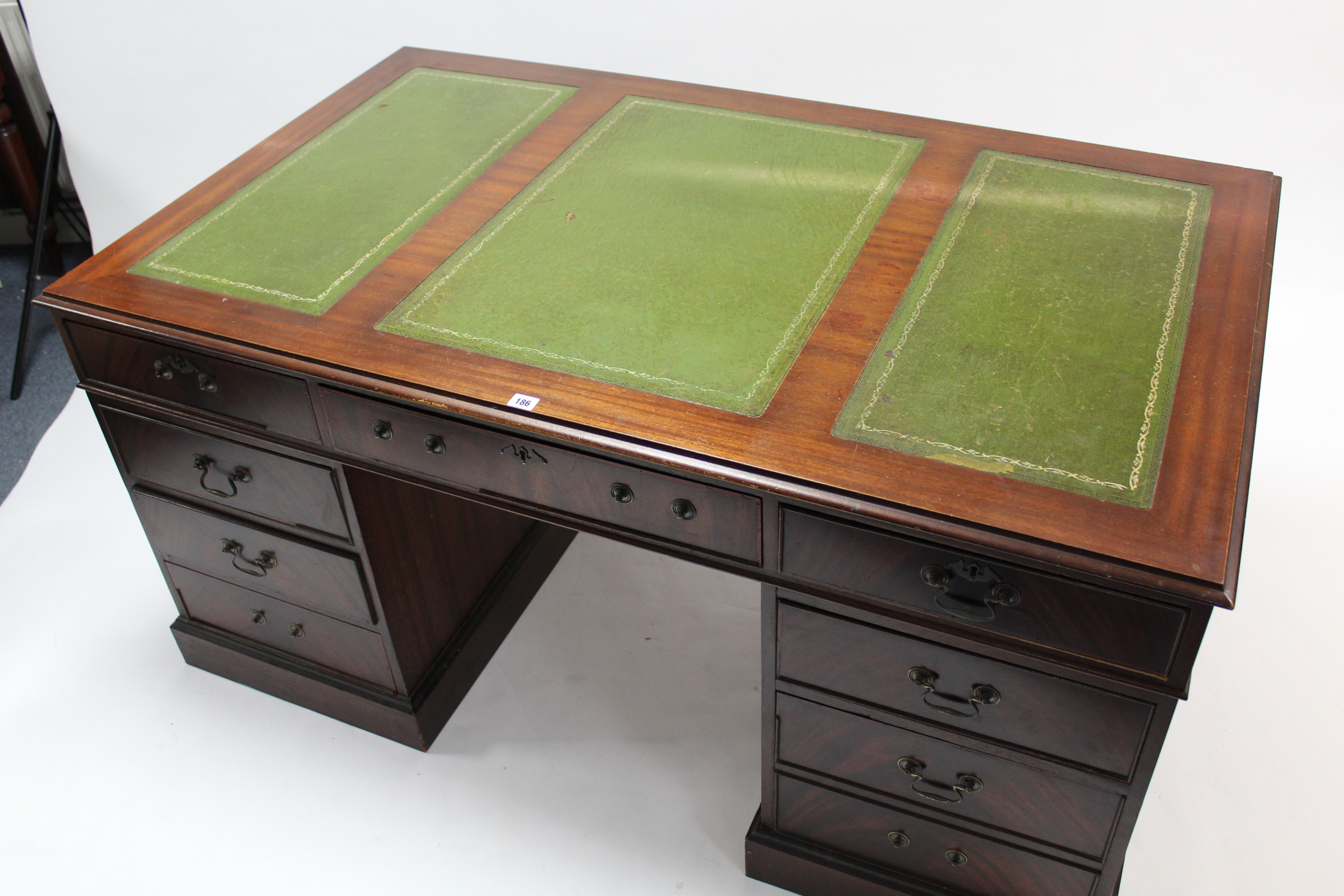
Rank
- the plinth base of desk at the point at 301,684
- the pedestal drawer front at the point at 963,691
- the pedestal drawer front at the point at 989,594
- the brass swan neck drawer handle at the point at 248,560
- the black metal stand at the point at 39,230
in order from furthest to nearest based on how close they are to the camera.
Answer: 1. the black metal stand at the point at 39,230
2. the plinth base of desk at the point at 301,684
3. the brass swan neck drawer handle at the point at 248,560
4. the pedestal drawer front at the point at 963,691
5. the pedestal drawer front at the point at 989,594

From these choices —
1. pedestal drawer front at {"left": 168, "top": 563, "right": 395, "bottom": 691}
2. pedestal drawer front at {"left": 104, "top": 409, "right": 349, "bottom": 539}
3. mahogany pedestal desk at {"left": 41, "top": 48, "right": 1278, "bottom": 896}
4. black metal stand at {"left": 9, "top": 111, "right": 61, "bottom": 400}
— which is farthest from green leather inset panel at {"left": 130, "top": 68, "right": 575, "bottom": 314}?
black metal stand at {"left": 9, "top": 111, "right": 61, "bottom": 400}

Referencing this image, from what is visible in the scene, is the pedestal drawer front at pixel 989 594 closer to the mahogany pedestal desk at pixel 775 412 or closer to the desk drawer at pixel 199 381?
the mahogany pedestal desk at pixel 775 412

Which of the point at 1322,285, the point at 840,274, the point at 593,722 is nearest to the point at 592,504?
the point at 840,274

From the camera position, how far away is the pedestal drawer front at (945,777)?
1.52m

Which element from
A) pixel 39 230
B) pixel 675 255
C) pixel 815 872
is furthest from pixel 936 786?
pixel 39 230

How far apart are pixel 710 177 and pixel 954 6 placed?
3.42 ft

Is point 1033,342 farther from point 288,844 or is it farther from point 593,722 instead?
point 288,844

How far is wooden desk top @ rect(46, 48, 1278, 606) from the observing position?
1310mm

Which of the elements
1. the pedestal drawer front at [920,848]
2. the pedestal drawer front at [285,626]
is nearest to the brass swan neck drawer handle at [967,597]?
the pedestal drawer front at [920,848]

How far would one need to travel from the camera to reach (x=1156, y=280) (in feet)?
5.39

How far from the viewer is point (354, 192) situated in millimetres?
1941

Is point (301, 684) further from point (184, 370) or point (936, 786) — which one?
point (936, 786)

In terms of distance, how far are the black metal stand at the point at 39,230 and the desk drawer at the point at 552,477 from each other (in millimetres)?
1766

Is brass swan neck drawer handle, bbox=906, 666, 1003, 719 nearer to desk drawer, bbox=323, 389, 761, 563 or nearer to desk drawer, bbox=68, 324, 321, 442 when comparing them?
desk drawer, bbox=323, 389, 761, 563
